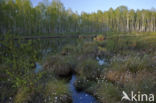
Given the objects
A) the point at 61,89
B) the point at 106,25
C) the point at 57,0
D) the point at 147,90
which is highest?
the point at 57,0

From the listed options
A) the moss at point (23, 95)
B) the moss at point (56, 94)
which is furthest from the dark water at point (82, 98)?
the moss at point (23, 95)

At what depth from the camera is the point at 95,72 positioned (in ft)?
22.7

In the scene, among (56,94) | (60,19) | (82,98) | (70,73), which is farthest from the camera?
(60,19)

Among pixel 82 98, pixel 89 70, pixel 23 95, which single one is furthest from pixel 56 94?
pixel 89 70

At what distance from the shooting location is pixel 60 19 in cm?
5031

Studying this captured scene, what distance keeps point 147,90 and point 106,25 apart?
62503 mm

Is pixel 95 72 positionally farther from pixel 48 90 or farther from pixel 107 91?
pixel 48 90

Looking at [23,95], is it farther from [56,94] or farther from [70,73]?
[70,73]

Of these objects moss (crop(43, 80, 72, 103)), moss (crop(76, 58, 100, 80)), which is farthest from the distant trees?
moss (crop(43, 80, 72, 103))

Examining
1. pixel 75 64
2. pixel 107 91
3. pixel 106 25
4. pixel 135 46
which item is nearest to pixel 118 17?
pixel 106 25

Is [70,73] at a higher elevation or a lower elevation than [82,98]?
higher

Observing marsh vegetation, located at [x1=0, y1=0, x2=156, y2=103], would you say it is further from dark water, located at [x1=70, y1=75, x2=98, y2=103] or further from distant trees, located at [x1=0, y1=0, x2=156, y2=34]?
distant trees, located at [x1=0, y1=0, x2=156, y2=34]

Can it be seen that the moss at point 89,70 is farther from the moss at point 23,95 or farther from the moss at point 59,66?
the moss at point 23,95

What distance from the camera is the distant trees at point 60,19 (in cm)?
3716
